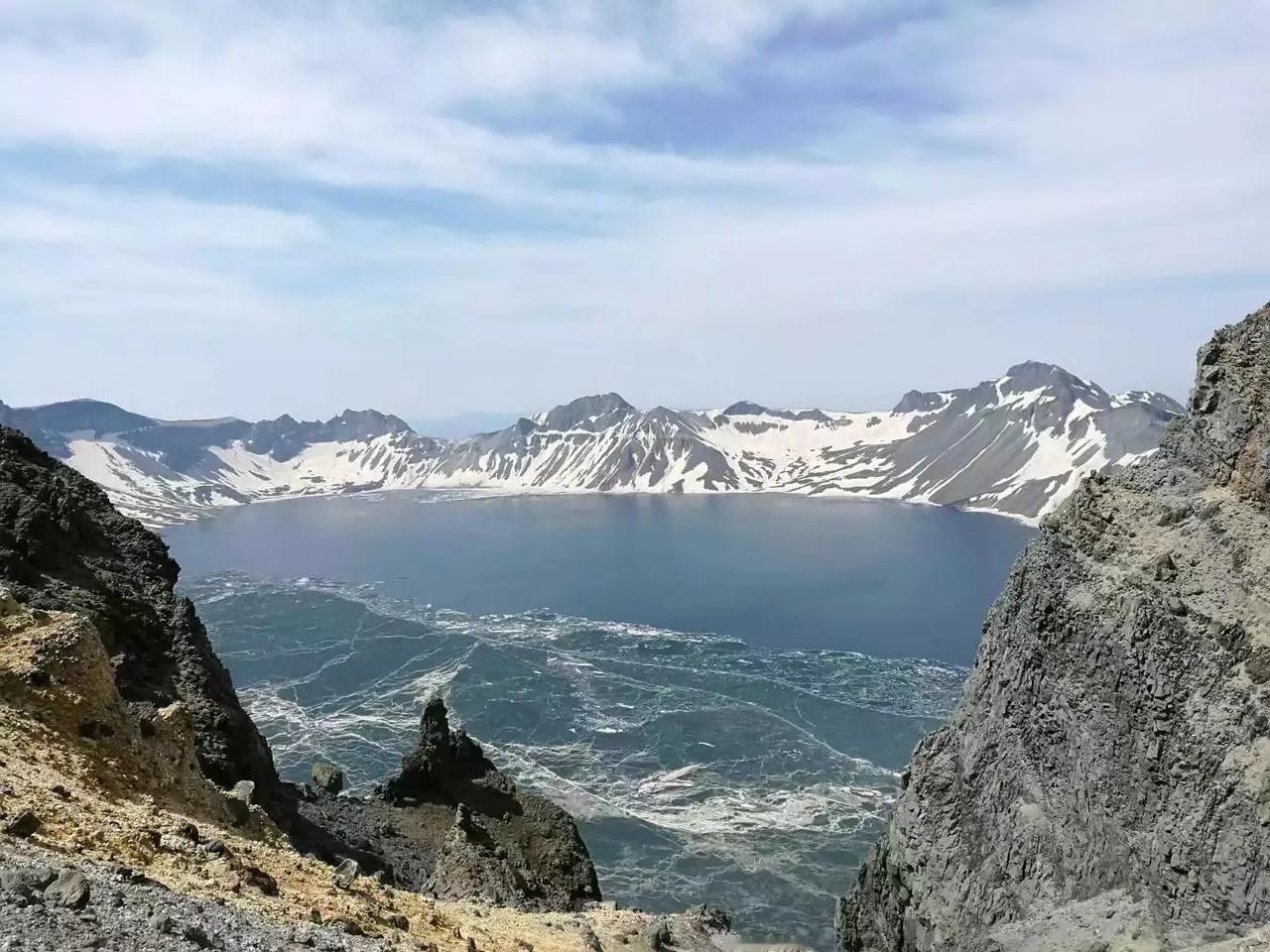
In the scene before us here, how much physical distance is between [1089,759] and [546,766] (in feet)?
167

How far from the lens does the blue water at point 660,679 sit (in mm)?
50906

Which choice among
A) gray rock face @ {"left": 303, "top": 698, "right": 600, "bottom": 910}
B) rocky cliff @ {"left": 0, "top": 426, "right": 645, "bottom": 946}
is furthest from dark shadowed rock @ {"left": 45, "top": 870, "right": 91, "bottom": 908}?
gray rock face @ {"left": 303, "top": 698, "right": 600, "bottom": 910}

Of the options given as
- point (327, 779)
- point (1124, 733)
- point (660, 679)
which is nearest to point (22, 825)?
point (1124, 733)

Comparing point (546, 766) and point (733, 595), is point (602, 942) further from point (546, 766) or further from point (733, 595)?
point (733, 595)

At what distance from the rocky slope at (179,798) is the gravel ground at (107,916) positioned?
0.13 ft

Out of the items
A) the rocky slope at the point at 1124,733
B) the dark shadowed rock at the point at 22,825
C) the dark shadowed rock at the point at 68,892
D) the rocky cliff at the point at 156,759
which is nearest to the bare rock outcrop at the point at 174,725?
the rocky cliff at the point at 156,759

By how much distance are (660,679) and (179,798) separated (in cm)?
6829

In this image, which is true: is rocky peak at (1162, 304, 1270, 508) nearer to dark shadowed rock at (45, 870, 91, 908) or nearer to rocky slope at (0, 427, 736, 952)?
rocky slope at (0, 427, 736, 952)

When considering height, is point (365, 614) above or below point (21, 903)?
below

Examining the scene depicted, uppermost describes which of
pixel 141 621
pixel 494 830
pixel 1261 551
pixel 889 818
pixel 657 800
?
pixel 1261 551

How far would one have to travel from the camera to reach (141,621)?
1072 inches

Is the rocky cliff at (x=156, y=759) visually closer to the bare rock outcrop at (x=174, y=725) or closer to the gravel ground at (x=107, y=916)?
the bare rock outcrop at (x=174, y=725)

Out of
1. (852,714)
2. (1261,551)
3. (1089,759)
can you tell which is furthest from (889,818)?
(852,714)

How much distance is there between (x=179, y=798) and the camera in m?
15.2
